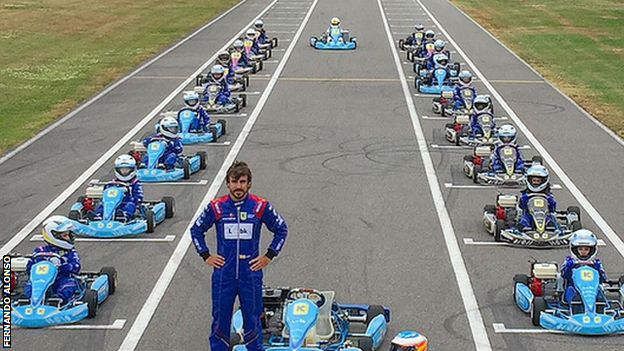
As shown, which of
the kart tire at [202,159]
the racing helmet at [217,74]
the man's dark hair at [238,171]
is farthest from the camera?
the racing helmet at [217,74]

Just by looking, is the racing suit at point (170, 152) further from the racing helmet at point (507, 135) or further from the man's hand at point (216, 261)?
the man's hand at point (216, 261)

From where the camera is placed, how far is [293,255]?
1537 centimetres

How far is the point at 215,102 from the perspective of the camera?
27.4 metres

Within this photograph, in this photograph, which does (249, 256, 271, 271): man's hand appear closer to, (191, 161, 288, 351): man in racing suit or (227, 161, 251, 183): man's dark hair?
(191, 161, 288, 351): man in racing suit

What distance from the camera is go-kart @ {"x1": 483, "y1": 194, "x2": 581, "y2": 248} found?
15.8 m

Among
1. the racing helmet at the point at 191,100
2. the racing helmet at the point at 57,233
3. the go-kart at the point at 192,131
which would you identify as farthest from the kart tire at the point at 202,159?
the racing helmet at the point at 57,233

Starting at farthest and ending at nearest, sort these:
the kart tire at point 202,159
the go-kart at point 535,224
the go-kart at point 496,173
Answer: the kart tire at point 202,159
the go-kart at point 496,173
the go-kart at point 535,224

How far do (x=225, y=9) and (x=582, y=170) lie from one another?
122 feet

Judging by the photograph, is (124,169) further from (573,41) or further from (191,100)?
(573,41)

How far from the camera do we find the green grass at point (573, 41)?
31.3m

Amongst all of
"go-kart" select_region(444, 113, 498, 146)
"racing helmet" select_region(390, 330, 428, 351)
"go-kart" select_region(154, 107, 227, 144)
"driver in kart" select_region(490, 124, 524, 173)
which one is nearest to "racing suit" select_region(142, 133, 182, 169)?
"go-kart" select_region(154, 107, 227, 144)

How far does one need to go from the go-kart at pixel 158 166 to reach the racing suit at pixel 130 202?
2.91 metres

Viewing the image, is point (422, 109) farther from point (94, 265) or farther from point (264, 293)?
point (264, 293)

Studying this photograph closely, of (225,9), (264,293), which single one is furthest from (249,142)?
(225,9)
